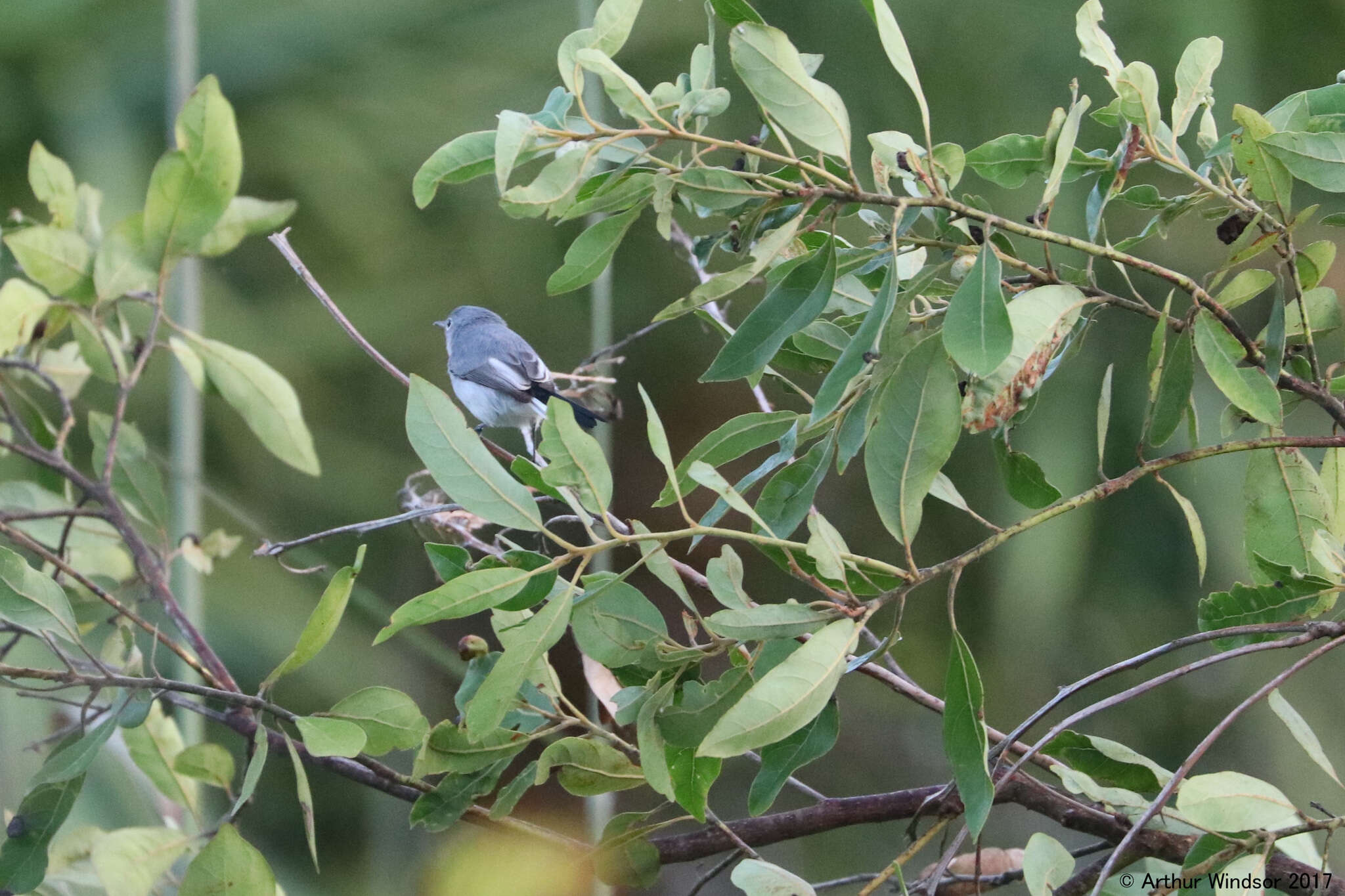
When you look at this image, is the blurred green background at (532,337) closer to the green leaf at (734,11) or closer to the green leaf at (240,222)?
the green leaf at (240,222)

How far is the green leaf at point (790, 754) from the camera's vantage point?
324mm

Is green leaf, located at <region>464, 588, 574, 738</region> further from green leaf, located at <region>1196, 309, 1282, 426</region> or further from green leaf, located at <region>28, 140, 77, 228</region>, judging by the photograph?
green leaf, located at <region>28, 140, 77, 228</region>

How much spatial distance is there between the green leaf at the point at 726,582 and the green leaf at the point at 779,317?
0.05 m

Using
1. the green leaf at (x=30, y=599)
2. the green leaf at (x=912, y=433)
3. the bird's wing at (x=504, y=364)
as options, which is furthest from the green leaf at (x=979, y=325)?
the bird's wing at (x=504, y=364)

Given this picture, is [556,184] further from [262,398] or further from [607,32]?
[262,398]

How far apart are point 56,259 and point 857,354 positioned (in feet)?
1.44

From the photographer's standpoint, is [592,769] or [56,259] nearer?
[592,769]

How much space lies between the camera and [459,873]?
0.75m

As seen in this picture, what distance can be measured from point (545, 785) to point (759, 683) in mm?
657

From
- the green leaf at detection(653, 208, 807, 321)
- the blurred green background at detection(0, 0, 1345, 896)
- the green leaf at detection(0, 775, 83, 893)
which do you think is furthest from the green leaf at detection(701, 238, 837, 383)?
the blurred green background at detection(0, 0, 1345, 896)

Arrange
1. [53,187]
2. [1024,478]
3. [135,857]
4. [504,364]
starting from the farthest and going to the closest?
[504,364]
[53,187]
[135,857]
[1024,478]

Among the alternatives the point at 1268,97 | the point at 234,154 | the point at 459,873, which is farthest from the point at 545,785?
the point at 1268,97

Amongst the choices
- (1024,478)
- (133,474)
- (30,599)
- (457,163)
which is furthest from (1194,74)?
(133,474)

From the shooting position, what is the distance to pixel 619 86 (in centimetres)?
29
